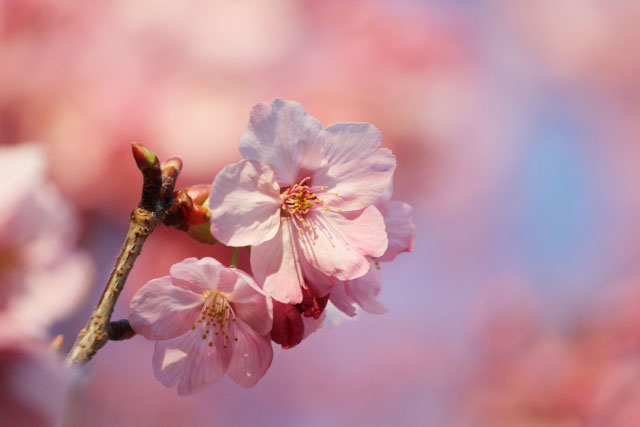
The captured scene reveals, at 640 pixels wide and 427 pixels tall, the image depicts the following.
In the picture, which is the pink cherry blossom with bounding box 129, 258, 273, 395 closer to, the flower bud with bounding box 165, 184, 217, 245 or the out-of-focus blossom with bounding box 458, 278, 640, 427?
the flower bud with bounding box 165, 184, 217, 245

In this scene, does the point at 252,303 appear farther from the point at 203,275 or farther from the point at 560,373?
the point at 560,373

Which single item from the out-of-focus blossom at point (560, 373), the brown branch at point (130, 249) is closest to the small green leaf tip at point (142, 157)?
the brown branch at point (130, 249)

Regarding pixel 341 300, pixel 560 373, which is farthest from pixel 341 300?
pixel 560 373

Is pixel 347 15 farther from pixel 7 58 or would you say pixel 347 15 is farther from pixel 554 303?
pixel 554 303

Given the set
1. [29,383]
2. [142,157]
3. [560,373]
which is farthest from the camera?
[560,373]

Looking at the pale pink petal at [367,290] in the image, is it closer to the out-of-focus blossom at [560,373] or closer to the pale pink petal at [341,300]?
the pale pink petal at [341,300]

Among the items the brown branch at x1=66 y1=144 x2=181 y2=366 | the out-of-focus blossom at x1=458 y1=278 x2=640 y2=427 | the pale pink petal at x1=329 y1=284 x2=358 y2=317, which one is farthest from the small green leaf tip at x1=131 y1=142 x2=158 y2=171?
the out-of-focus blossom at x1=458 y1=278 x2=640 y2=427
